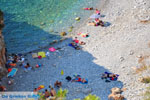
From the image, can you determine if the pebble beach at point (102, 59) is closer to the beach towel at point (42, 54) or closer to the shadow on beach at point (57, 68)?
the shadow on beach at point (57, 68)

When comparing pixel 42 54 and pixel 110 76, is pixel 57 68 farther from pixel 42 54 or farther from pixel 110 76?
pixel 110 76

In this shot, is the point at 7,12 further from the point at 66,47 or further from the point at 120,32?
the point at 120,32

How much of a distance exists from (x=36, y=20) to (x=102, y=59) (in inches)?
442

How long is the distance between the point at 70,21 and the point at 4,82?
1220 cm

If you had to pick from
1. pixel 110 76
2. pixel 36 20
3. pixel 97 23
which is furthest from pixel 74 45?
pixel 36 20

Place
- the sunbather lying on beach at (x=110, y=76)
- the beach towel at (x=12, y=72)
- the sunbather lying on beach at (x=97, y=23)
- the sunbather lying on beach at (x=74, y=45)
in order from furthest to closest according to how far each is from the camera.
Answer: the sunbather lying on beach at (x=97, y=23) < the sunbather lying on beach at (x=74, y=45) < the beach towel at (x=12, y=72) < the sunbather lying on beach at (x=110, y=76)

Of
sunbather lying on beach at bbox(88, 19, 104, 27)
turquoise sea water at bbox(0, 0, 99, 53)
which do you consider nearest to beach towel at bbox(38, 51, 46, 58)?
turquoise sea water at bbox(0, 0, 99, 53)

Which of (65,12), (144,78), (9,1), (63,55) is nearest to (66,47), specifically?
(63,55)

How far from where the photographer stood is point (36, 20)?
32.6 m

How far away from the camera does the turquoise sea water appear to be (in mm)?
29547

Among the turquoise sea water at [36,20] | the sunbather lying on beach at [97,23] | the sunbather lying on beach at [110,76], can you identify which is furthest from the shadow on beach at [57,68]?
the sunbather lying on beach at [97,23]

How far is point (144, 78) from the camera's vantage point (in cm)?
2117

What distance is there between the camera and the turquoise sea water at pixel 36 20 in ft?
96.9

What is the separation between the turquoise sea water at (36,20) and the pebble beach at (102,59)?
69.1 inches
